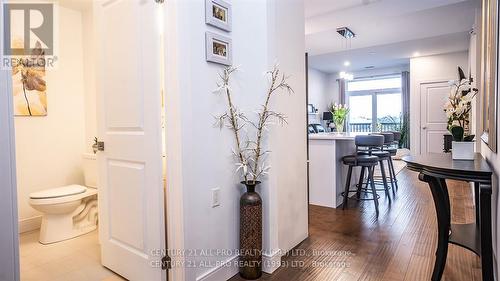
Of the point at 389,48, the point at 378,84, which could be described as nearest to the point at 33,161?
the point at 389,48

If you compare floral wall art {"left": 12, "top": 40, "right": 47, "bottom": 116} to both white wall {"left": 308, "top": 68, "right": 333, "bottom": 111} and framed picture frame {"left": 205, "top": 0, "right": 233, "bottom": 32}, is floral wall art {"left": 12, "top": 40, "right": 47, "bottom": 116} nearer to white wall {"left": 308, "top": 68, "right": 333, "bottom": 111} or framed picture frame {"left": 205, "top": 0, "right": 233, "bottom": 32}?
framed picture frame {"left": 205, "top": 0, "right": 233, "bottom": 32}

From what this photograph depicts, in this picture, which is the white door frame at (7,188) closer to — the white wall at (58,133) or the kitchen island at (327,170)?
the white wall at (58,133)

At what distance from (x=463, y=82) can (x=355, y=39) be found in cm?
424

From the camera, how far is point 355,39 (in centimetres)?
580

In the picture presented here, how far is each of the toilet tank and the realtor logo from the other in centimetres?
120

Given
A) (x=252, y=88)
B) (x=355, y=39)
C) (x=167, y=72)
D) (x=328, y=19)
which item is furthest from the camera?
(x=355, y=39)

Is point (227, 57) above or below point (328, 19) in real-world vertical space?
below

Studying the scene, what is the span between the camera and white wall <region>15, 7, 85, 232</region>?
9.73 ft

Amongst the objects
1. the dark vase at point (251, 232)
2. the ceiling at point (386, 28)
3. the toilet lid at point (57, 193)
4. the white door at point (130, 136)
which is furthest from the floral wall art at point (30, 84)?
the ceiling at point (386, 28)

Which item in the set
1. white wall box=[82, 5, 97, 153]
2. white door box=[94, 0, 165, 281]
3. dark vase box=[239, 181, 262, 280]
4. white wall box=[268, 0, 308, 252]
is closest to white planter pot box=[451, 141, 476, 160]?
white wall box=[268, 0, 308, 252]

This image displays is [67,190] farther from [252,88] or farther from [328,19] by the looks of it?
[328,19]

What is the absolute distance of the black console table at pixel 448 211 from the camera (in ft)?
4.99

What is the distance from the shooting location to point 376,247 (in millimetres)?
2488

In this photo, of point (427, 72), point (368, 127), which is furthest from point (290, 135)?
point (368, 127)
